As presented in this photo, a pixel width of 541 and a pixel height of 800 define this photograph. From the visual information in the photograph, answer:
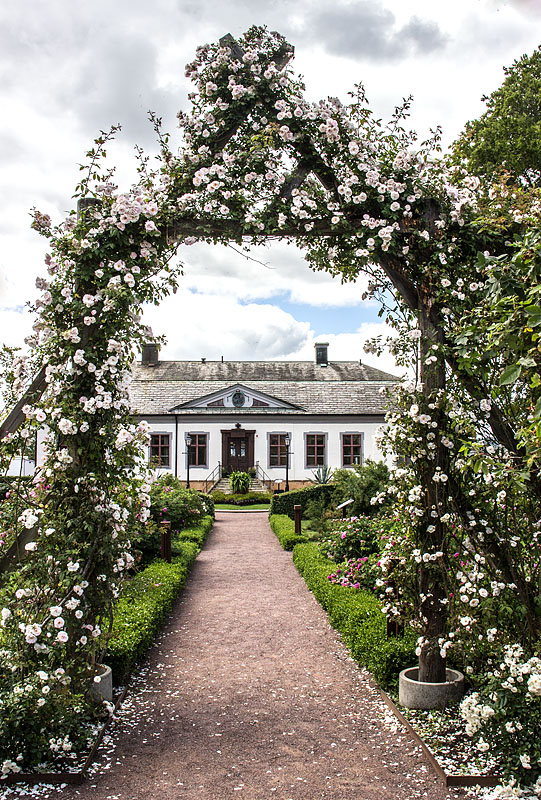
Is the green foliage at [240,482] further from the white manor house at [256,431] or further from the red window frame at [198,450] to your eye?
the red window frame at [198,450]

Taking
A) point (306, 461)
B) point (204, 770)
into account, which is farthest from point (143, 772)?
point (306, 461)

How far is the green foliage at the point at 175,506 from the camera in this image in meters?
11.7

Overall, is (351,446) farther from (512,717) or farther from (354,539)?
(512,717)

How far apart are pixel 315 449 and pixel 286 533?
14.2 metres

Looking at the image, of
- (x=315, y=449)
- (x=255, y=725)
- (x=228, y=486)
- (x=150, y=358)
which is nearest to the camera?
(x=255, y=725)

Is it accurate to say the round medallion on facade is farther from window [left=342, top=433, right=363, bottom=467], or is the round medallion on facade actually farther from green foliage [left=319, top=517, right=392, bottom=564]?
green foliage [left=319, top=517, right=392, bottom=564]

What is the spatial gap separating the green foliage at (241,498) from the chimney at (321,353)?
33.3ft

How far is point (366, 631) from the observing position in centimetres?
536

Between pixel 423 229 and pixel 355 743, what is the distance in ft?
11.4

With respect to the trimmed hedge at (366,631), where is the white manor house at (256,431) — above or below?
above

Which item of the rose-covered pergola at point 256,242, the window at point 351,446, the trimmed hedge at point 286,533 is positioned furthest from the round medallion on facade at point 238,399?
the rose-covered pergola at point 256,242

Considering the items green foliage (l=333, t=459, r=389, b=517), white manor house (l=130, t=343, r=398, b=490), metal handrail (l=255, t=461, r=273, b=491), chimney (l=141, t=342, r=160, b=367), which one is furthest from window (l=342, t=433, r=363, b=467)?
green foliage (l=333, t=459, r=389, b=517)

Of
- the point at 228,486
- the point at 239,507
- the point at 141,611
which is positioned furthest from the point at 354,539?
Answer: the point at 228,486

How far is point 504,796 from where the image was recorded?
122 inches
